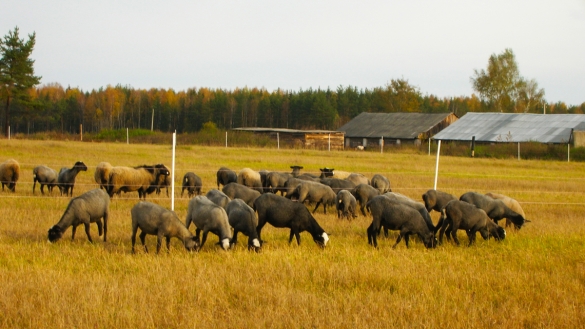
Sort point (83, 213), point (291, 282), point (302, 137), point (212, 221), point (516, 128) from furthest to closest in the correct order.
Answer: point (302, 137)
point (516, 128)
point (83, 213)
point (212, 221)
point (291, 282)

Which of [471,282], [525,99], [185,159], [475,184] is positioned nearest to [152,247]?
[471,282]

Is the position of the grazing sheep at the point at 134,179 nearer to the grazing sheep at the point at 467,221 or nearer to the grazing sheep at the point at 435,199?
the grazing sheep at the point at 435,199

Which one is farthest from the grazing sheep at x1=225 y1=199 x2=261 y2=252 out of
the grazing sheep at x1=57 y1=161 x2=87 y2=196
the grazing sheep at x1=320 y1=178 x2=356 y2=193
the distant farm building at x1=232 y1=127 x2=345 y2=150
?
the distant farm building at x1=232 y1=127 x2=345 y2=150

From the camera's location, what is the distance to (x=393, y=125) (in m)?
76.9

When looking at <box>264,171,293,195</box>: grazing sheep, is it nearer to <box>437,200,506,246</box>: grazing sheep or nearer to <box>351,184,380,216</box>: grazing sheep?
<box>351,184,380,216</box>: grazing sheep

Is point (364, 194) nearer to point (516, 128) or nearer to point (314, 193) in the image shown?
point (314, 193)

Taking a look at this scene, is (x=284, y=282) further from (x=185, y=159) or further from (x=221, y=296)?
(x=185, y=159)

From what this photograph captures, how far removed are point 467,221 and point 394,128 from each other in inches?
2476

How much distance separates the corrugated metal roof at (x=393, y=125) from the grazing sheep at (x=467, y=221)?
58.6 meters

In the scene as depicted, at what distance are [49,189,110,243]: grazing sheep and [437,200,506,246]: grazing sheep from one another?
23.6ft

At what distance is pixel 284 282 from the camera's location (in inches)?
377

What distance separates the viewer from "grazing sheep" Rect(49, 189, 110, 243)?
1245 cm

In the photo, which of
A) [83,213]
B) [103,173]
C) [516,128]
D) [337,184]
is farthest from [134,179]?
[516,128]

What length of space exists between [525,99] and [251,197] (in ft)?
255
